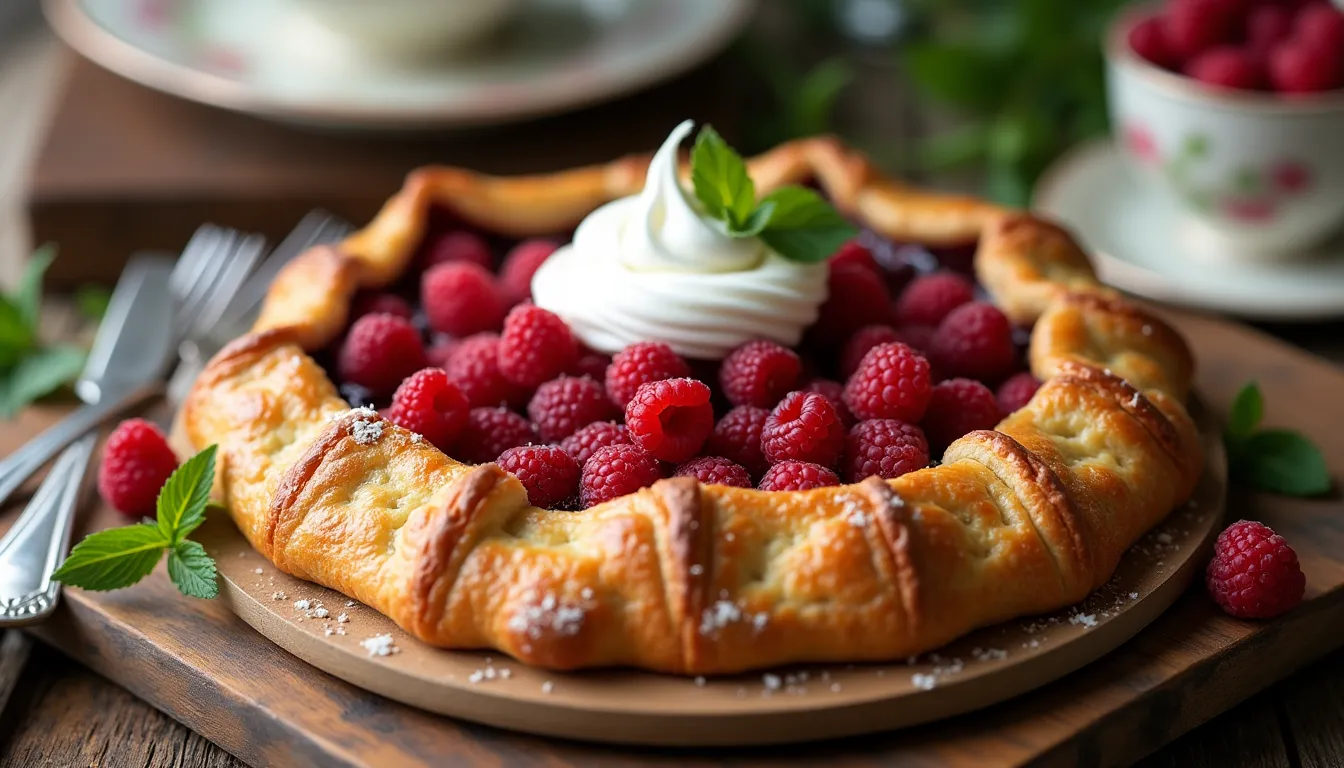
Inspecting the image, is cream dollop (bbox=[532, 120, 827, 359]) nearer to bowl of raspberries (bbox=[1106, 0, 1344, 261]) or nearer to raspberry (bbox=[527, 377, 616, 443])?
raspberry (bbox=[527, 377, 616, 443])

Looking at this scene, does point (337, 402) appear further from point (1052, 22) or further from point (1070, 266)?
point (1052, 22)

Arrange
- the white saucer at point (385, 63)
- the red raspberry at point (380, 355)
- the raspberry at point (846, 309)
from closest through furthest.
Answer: the red raspberry at point (380, 355) < the raspberry at point (846, 309) < the white saucer at point (385, 63)

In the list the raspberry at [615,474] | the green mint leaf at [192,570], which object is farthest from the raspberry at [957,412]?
the green mint leaf at [192,570]

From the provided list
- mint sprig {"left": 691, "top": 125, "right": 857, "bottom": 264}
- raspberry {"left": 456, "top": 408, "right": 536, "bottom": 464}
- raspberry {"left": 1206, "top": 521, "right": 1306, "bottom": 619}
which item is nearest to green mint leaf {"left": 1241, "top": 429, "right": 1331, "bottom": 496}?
raspberry {"left": 1206, "top": 521, "right": 1306, "bottom": 619}

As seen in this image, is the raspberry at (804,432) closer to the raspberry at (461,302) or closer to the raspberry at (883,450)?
the raspberry at (883,450)

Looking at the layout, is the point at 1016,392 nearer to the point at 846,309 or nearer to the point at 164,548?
the point at 846,309

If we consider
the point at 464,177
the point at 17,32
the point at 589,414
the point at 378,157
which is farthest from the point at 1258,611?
the point at 17,32
